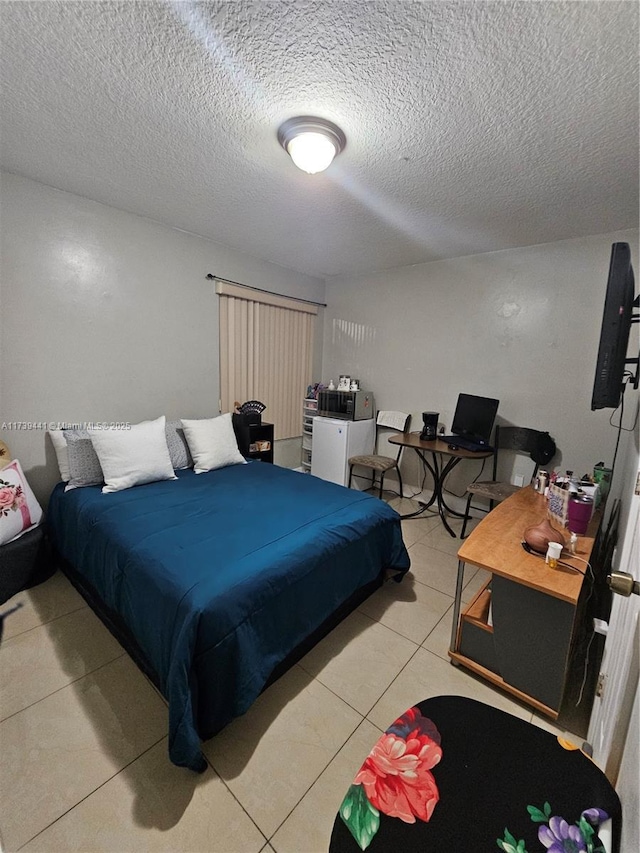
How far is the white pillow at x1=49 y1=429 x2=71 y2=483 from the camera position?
236cm

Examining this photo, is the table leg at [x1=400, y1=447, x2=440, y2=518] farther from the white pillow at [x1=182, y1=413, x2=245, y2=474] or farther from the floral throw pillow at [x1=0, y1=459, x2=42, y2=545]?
the floral throw pillow at [x1=0, y1=459, x2=42, y2=545]

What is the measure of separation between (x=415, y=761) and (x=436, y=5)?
211 cm

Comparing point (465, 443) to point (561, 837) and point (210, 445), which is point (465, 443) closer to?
point (210, 445)

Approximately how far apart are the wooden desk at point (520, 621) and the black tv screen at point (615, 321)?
79 centimetres

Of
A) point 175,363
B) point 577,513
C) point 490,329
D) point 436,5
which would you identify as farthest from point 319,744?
point 490,329

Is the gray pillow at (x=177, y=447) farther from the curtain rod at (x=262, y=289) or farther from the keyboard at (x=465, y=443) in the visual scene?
the keyboard at (x=465, y=443)

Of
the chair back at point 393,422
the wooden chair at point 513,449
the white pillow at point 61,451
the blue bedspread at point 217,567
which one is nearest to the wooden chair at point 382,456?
the chair back at point 393,422

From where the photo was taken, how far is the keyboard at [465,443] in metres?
2.91

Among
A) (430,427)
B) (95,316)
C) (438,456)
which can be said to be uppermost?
(95,316)

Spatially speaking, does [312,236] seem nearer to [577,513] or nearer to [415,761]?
[577,513]

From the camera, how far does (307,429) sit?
436 cm

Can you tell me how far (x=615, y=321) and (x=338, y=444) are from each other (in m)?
2.70

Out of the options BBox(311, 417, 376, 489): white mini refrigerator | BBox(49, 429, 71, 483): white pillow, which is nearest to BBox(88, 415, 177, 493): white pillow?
BBox(49, 429, 71, 483): white pillow

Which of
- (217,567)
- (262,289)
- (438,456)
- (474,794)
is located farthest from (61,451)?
(438,456)
